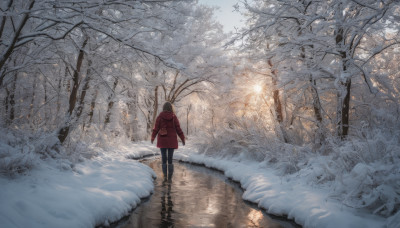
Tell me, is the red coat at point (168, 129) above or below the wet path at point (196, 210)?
above

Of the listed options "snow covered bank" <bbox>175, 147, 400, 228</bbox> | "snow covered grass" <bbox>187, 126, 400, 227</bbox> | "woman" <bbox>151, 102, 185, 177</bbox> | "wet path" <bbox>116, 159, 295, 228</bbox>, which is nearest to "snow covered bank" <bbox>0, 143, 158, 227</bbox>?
"wet path" <bbox>116, 159, 295, 228</bbox>

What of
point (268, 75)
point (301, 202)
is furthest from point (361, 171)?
point (268, 75)

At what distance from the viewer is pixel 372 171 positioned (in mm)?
3070

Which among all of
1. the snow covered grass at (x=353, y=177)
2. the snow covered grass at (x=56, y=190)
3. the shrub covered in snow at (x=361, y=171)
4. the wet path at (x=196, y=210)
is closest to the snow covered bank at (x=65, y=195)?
the snow covered grass at (x=56, y=190)

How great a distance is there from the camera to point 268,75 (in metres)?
9.54

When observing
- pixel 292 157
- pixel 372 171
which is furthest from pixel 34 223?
pixel 292 157

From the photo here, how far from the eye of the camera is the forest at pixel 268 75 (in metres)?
3.50

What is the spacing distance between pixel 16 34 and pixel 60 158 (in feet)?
8.17

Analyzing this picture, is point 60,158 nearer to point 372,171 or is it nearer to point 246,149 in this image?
point 372,171

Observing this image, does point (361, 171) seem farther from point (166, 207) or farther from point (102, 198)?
point (102, 198)

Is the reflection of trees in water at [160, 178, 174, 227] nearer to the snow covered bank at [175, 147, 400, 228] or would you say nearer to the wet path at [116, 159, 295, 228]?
the wet path at [116, 159, 295, 228]

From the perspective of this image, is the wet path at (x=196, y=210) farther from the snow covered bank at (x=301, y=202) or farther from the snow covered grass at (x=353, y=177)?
the snow covered grass at (x=353, y=177)

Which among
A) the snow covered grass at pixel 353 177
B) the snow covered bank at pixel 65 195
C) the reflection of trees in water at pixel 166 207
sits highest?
Answer: the snow covered grass at pixel 353 177

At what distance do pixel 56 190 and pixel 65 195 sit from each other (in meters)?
0.19
